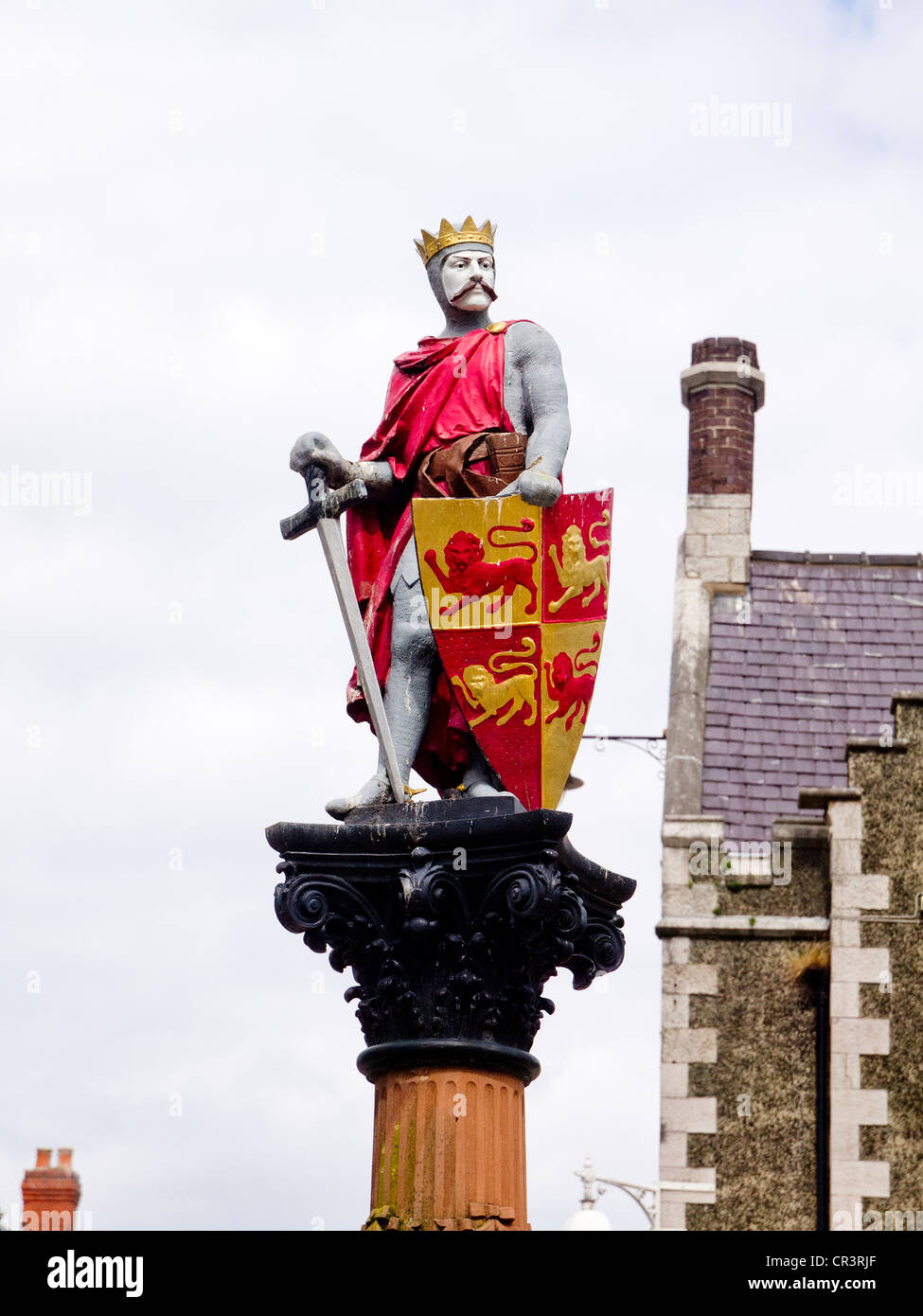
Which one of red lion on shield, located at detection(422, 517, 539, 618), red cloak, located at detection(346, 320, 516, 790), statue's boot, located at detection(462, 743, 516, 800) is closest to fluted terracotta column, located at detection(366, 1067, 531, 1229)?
statue's boot, located at detection(462, 743, 516, 800)

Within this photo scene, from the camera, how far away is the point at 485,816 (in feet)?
30.2

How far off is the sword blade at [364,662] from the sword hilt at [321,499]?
17cm

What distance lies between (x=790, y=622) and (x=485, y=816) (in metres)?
11.9

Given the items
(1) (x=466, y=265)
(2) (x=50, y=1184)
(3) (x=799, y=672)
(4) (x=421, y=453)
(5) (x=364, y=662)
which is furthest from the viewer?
(2) (x=50, y=1184)

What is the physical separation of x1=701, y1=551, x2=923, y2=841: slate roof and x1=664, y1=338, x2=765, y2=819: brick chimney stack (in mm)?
148

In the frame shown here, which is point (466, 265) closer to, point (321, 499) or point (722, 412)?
point (321, 499)

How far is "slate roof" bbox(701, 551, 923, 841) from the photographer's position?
63.9 ft

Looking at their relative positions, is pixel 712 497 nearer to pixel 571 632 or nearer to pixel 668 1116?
pixel 668 1116

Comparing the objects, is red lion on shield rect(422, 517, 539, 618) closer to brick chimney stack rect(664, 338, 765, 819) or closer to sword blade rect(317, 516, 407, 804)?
sword blade rect(317, 516, 407, 804)

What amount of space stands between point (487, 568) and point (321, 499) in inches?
27.4

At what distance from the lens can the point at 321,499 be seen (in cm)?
970

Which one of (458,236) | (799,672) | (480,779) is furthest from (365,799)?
(799,672)
